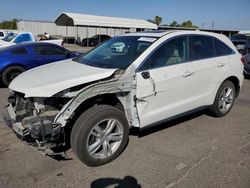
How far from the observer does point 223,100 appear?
5.50m

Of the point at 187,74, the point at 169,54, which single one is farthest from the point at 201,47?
the point at 169,54

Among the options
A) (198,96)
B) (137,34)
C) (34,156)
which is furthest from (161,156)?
(137,34)

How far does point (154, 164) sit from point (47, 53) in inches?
269

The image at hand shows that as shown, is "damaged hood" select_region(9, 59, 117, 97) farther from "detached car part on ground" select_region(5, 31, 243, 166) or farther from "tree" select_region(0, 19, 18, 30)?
"tree" select_region(0, 19, 18, 30)

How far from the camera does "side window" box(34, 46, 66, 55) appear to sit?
9.26 meters

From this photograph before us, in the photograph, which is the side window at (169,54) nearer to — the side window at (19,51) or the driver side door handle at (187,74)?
the driver side door handle at (187,74)

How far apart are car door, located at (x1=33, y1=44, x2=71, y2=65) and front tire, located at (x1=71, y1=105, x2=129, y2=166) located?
5797 millimetres

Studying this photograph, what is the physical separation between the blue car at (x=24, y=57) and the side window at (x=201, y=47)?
456 centimetres

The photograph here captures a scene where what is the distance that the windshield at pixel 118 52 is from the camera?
4.07 meters

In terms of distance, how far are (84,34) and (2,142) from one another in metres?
43.5

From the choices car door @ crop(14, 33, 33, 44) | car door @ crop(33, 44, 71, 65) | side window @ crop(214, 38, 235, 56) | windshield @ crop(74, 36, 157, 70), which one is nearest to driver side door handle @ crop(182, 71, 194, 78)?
windshield @ crop(74, 36, 157, 70)

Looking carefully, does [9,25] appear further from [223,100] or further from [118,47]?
[223,100]

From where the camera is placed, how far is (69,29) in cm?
4809

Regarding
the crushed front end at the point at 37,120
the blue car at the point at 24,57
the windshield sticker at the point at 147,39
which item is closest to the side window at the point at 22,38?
the blue car at the point at 24,57
